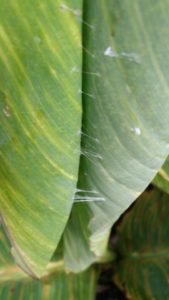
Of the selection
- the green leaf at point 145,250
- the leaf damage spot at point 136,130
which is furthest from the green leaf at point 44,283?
the leaf damage spot at point 136,130

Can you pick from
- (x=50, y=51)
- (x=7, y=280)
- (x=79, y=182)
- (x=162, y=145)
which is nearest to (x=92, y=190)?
(x=79, y=182)

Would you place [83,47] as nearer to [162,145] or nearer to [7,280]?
[162,145]

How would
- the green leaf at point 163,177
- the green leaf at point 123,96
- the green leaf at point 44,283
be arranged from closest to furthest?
1. the green leaf at point 123,96
2. the green leaf at point 163,177
3. the green leaf at point 44,283

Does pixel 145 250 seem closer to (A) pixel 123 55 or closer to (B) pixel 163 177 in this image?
(B) pixel 163 177

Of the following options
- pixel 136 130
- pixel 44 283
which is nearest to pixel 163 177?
pixel 136 130

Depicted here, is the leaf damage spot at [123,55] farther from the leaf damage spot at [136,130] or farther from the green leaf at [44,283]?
the green leaf at [44,283]

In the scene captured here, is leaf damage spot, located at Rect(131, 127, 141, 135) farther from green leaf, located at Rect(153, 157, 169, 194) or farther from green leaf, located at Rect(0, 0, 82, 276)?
green leaf, located at Rect(153, 157, 169, 194)
